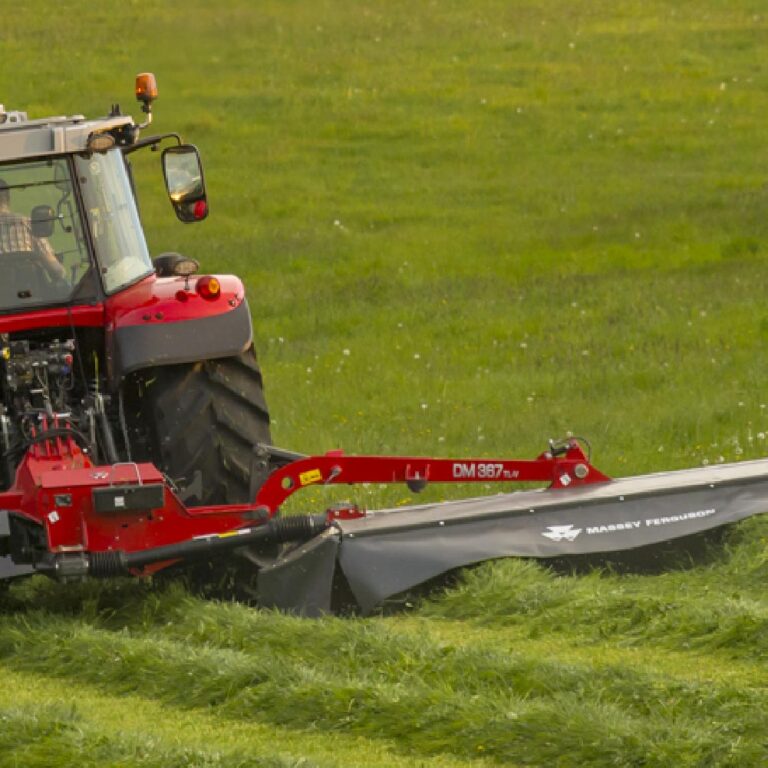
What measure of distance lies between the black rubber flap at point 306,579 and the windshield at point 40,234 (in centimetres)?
161

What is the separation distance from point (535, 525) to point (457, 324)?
7.57 m

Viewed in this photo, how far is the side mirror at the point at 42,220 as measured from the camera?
825 centimetres

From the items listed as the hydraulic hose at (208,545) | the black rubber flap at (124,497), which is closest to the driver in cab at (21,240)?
the black rubber flap at (124,497)

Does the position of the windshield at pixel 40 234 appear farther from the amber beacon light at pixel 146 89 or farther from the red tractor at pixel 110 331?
the amber beacon light at pixel 146 89

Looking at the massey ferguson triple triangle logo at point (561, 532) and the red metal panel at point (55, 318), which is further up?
the red metal panel at point (55, 318)

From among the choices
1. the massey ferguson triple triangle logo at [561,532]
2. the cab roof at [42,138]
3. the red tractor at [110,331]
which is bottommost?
the massey ferguson triple triangle logo at [561,532]

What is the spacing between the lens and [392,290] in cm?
1734

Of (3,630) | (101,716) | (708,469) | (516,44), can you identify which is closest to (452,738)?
(101,716)

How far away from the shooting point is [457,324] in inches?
601

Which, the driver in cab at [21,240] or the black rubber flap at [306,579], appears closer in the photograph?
the black rubber flap at [306,579]

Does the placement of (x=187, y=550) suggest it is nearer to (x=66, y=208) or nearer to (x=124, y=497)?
(x=124, y=497)

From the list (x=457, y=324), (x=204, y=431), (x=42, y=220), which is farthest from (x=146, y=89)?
(x=457, y=324)

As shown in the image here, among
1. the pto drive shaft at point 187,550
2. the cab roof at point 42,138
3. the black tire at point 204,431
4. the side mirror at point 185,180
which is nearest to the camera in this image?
the pto drive shaft at point 187,550

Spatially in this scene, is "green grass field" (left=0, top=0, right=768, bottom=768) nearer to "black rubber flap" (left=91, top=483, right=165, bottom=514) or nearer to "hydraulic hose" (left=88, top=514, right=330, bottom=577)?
"hydraulic hose" (left=88, top=514, right=330, bottom=577)
